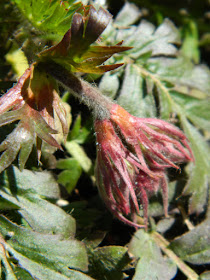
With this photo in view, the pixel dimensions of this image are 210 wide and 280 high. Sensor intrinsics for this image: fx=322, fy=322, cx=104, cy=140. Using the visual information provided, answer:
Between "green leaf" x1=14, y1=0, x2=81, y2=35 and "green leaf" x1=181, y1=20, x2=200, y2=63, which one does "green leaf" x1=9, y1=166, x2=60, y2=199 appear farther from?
"green leaf" x1=181, y1=20, x2=200, y2=63

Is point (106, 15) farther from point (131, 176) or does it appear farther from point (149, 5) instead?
point (149, 5)

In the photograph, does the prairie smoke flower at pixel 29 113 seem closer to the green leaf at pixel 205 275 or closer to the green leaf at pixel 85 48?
the green leaf at pixel 85 48

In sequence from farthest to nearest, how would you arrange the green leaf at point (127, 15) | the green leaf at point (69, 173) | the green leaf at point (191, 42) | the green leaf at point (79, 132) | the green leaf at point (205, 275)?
the green leaf at point (191, 42) → the green leaf at point (127, 15) → the green leaf at point (79, 132) → the green leaf at point (69, 173) → the green leaf at point (205, 275)

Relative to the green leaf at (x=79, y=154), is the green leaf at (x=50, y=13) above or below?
above

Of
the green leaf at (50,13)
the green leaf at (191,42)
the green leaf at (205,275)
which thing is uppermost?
the green leaf at (50,13)

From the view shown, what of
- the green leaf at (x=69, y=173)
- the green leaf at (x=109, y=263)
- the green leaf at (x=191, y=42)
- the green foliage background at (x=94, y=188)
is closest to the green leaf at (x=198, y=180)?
the green foliage background at (x=94, y=188)

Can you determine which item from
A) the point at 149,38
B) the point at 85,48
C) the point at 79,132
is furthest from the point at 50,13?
the point at 149,38

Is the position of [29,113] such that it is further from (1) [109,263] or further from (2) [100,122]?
(1) [109,263]
